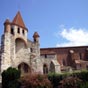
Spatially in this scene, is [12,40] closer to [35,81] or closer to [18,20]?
[18,20]

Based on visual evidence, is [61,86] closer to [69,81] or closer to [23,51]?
[69,81]

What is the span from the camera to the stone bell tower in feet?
162

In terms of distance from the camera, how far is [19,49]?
177 feet

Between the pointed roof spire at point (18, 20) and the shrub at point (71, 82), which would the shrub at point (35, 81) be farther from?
the pointed roof spire at point (18, 20)

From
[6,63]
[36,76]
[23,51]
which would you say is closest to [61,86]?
[36,76]

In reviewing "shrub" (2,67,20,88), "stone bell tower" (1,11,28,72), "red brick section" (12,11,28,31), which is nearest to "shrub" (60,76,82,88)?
"shrub" (2,67,20,88)

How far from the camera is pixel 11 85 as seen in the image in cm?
3375

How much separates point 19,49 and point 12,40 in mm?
2897

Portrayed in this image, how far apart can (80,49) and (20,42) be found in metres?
23.6

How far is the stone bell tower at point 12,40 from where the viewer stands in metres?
49.3

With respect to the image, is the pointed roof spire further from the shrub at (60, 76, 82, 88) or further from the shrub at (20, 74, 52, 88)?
the shrub at (60, 76, 82, 88)

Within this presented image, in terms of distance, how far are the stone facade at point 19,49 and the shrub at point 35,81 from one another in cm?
1621

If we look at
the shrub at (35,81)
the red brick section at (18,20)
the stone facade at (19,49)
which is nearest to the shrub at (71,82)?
the shrub at (35,81)

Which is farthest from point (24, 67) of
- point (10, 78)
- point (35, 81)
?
point (35, 81)
